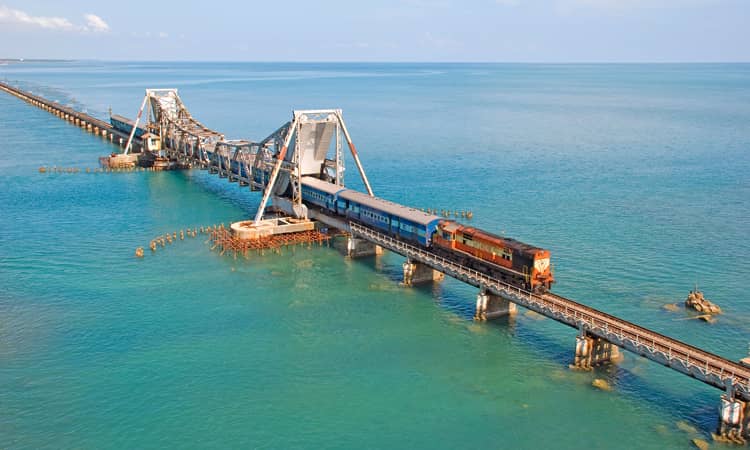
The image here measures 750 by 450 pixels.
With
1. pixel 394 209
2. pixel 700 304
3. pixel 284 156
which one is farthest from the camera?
pixel 284 156

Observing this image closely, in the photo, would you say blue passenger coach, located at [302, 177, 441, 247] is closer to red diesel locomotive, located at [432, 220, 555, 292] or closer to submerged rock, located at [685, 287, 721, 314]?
red diesel locomotive, located at [432, 220, 555, 292]

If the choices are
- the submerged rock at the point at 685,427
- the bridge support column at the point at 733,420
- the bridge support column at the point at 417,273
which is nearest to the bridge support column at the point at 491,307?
the bridge support column at the point at 417,273

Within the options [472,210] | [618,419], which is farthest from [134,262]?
[618,419]

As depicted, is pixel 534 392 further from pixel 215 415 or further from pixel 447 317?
pixel 215 415

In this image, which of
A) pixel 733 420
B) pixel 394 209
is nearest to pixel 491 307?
pixel 394 209

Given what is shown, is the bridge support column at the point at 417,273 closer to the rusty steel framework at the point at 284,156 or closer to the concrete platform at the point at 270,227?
the rusty steel framework at the point at 284,156

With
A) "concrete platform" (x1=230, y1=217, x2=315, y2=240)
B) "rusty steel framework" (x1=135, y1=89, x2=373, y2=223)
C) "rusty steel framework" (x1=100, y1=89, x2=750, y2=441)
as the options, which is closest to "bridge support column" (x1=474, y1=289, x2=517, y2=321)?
"rusty steel framework" (x1=100, y1=89, x2=750, y2=441)

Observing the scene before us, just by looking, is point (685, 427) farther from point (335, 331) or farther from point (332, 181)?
point (332, 181)
